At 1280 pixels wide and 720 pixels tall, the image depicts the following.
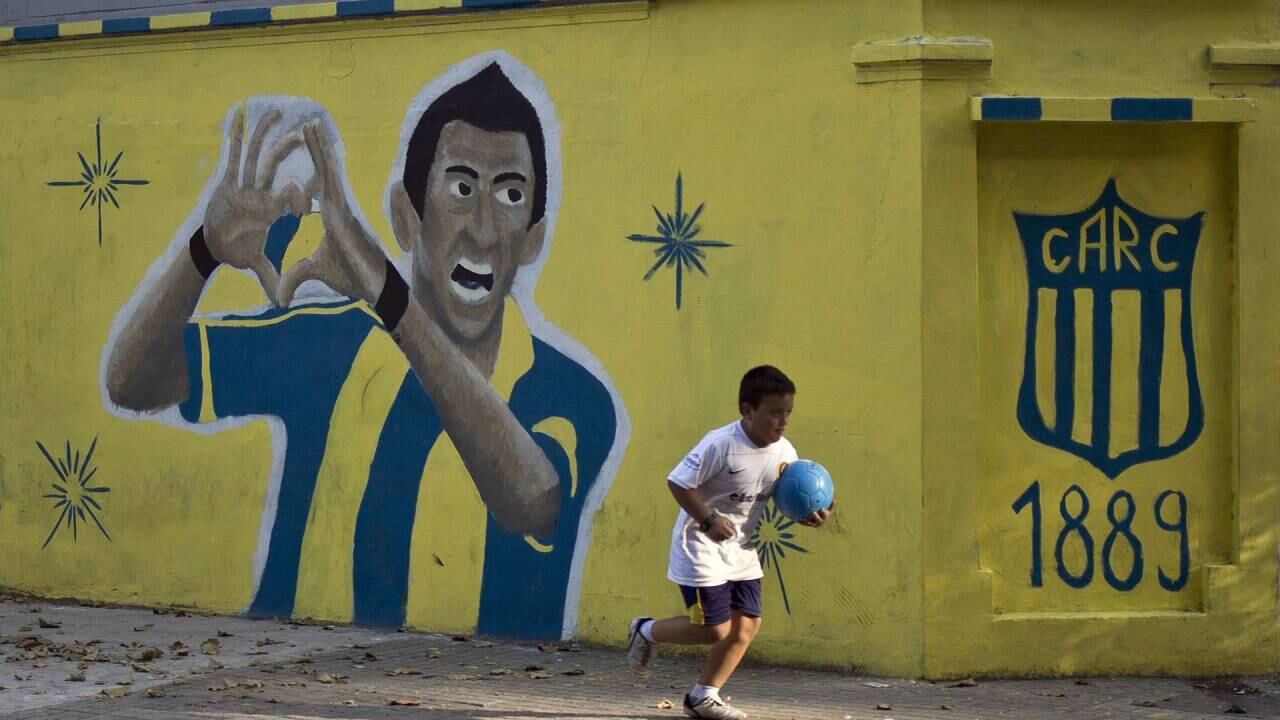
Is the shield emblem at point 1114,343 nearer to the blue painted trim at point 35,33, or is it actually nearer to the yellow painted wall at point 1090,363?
the yellow painted wall at point 1090,363

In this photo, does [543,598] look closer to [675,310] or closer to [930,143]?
[675,310]

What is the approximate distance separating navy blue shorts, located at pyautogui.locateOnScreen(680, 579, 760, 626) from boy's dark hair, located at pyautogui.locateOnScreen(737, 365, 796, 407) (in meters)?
0.79

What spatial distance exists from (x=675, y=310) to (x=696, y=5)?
1559mm

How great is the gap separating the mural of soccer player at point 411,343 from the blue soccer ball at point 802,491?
2.04 meters

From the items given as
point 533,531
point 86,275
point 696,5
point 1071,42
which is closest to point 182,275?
point 86,275

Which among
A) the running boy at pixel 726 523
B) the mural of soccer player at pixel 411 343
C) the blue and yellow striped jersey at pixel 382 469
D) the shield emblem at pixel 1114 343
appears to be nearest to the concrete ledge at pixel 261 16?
the mural of soccer player at pixel 411 343

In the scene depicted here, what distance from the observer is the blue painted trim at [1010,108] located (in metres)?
8.61

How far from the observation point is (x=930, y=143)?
8.65m

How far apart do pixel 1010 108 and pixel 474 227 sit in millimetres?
2949

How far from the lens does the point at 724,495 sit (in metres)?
7.55

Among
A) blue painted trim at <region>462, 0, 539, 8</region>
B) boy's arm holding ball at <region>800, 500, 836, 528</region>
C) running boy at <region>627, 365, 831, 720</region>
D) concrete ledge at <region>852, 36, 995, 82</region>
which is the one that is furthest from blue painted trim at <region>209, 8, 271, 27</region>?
boy's arm holding ball at <region>800, 500, 836, 528</region>

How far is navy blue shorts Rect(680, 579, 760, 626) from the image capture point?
7512mm

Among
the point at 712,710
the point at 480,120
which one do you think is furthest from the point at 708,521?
the point at 480,120

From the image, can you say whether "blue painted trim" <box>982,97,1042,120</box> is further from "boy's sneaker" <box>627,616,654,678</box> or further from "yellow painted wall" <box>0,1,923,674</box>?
"boy's sneaker" <box>627,616,654,678</box>
